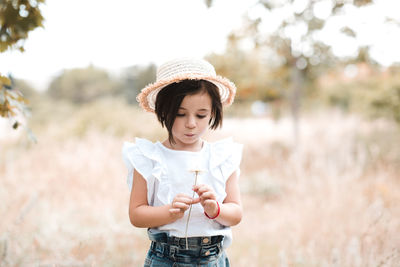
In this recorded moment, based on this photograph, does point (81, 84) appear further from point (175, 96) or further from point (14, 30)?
point (175, 96)

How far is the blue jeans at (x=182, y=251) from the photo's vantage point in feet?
5.33

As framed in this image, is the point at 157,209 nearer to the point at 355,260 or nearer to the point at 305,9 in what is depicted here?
the point at 355,260

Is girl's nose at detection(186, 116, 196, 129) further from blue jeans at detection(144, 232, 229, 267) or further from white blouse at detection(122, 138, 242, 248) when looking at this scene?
blue jeans at detection(144, 232, 229, 267)

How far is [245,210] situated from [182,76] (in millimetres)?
3926

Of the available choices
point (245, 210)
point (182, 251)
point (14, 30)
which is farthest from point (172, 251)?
point (245, 210)

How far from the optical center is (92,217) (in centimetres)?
430

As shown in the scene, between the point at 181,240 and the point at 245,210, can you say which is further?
the point at 245,210

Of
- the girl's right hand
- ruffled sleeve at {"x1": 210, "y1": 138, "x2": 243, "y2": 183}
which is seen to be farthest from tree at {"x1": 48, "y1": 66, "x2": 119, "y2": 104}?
the girl's right hand

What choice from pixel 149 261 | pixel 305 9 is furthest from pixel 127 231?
pixel 305 9

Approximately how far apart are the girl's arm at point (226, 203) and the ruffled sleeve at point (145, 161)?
0.23 meters

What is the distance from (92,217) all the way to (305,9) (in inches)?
207

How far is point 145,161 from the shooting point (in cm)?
164

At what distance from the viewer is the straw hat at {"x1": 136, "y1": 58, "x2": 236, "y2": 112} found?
5.16 ft

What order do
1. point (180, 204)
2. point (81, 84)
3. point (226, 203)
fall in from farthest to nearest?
point (81, 84)
point (226, 203)
point (180, 204)
